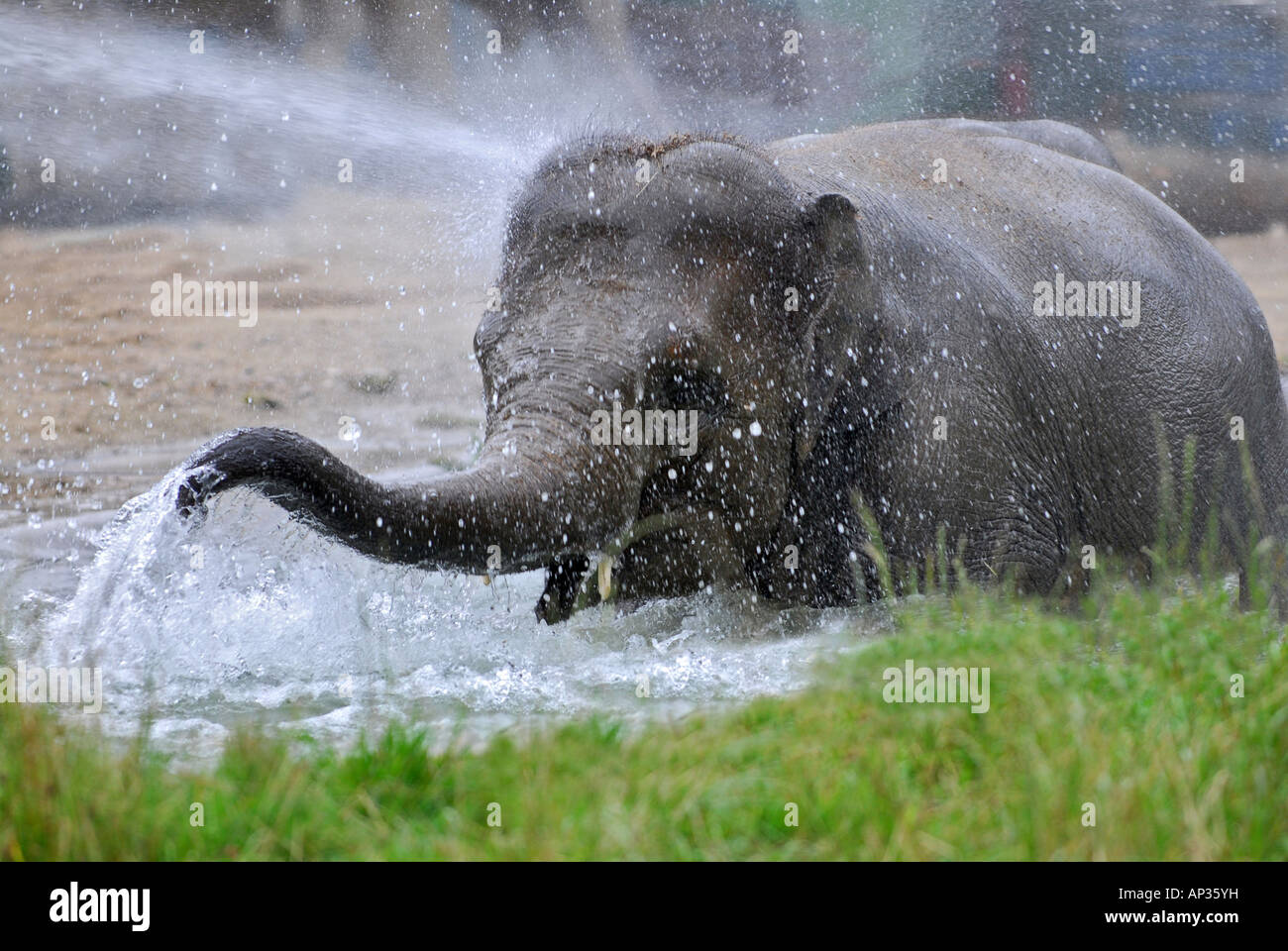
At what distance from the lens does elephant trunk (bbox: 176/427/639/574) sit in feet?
11.2

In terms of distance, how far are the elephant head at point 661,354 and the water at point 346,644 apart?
304 mm

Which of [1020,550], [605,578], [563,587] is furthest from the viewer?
[1020,550]

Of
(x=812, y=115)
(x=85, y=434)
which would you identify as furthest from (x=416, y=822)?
(x=812, y=115)

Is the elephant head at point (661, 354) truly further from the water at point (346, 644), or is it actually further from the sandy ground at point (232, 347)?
the sandy ground at point (232, 347)

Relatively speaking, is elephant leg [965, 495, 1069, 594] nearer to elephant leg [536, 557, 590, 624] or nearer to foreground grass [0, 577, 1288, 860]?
elephant leg [536, 557, 590, 624]

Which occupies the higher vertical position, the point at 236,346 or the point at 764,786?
the point at 236,346

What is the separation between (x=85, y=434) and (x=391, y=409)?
6.47 ft

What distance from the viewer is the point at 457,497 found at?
149 inches

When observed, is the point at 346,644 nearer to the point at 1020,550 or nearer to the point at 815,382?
the point at 815,382

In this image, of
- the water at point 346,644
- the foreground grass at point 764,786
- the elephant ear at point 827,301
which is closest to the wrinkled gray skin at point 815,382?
the elephant ear at point 827,301

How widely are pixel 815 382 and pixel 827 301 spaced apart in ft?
0.82

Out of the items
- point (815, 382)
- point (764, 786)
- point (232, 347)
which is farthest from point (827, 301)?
point (232, 347)

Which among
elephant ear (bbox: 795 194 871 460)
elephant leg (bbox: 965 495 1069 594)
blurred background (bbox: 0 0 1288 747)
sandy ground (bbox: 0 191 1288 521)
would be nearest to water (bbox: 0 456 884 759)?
blurred background (bbox: 0 0 1288 747)

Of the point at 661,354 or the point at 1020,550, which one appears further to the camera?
the point at 1020,550
